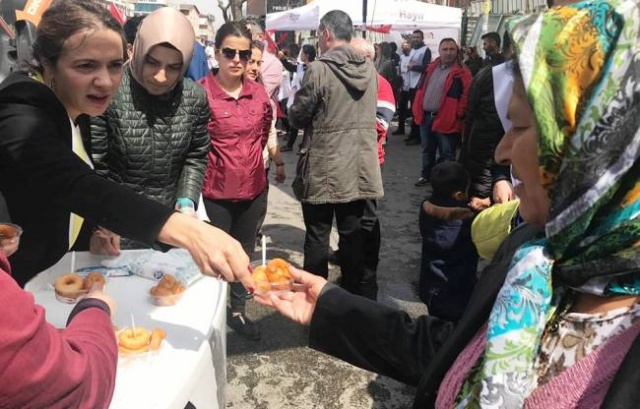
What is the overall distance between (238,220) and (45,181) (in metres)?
1.83

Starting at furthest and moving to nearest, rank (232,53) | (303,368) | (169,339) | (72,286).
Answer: (232,53) → (303,368) → (72,286) → (169,339)

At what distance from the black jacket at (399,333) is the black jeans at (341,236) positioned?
2096 mm

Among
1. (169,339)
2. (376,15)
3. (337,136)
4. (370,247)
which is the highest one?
(376,15)

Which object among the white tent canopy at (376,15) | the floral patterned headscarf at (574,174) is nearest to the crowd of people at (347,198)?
the floral patterned headscarf at (574,174)

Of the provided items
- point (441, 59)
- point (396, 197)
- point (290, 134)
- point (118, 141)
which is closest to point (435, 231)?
point (118, 141)

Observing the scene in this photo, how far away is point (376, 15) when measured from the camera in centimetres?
920

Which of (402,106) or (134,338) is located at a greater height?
(134,338)

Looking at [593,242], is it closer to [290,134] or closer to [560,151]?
[560,151]

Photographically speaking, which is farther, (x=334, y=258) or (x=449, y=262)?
(x=334, y=258)

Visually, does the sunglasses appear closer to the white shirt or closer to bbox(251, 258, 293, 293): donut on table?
bbox(251, 258, 293, 293): donut on table

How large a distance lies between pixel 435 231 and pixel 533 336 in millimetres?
1870

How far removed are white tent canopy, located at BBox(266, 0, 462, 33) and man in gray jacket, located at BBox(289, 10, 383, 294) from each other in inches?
208

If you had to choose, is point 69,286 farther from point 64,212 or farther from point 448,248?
point 448,248

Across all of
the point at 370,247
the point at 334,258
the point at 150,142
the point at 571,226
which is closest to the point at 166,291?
the point at 150,142
